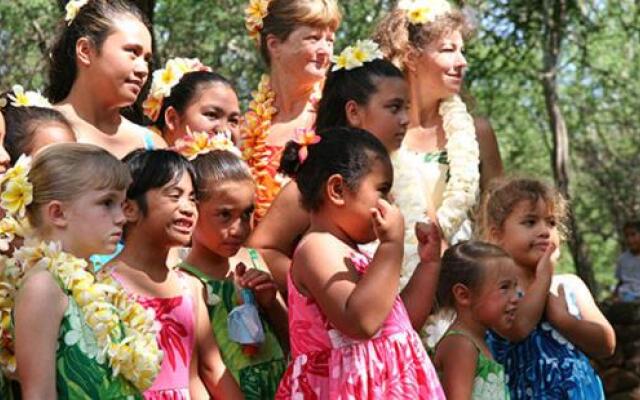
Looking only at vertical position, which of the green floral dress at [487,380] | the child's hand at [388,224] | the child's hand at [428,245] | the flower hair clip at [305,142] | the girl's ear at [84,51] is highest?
the flower hair clip at [305,142]

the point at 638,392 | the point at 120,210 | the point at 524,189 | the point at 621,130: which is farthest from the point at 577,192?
the point at 120,210

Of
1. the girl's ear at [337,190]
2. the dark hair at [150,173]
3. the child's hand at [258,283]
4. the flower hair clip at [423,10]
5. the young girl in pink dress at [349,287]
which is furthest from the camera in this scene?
the flower hair clip at [423,10]

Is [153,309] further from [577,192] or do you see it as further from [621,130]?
[577,192]

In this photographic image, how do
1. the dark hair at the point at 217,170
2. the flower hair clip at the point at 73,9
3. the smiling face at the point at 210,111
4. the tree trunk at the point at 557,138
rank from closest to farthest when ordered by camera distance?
the dark hair at the point at 217,170
the flower hair clip at the point at 73,9
the smiling face at the point at 210,111
the tree trunk at the point at 557,138

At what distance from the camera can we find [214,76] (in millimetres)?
6445

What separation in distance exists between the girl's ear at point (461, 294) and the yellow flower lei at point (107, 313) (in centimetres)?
164

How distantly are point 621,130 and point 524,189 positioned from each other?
65.6ft

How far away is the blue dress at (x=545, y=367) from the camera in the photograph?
603cm

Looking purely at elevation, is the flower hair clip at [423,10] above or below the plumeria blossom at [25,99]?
above

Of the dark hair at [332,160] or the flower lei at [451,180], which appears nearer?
the dark hair at [332,160]

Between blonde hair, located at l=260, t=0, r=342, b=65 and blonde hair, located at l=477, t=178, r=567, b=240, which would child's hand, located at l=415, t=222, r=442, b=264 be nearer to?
blonde hair, located at l=477, t=178, r=567, b=240

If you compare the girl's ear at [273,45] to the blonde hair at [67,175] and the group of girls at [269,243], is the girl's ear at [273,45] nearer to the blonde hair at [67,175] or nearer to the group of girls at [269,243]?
the group of girls at [269,243]

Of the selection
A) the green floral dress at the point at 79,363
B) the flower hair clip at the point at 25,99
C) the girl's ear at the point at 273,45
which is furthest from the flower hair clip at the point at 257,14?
the green floral dress at the point at 79,363

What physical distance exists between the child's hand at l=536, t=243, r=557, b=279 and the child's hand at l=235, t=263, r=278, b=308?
46.3 inches
